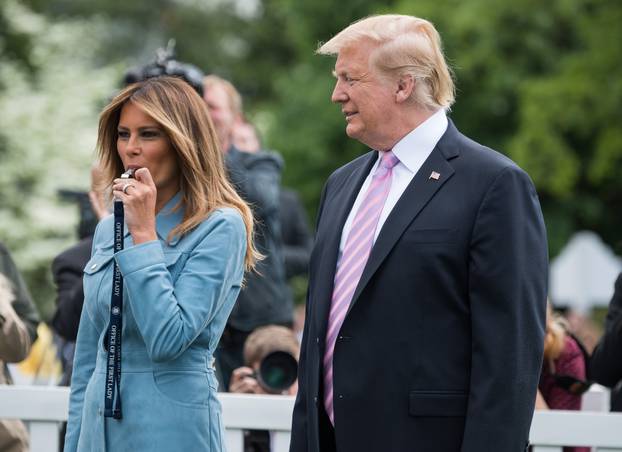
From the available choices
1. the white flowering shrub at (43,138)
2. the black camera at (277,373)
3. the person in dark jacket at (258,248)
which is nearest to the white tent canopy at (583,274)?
the white flowering shrub at (43,138)

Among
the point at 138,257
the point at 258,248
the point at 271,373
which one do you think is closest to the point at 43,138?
the point at 258,248

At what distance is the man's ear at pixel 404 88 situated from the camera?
3996 mm

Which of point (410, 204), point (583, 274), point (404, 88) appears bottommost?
point (583, 274)

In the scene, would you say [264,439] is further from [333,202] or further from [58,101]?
[58,101]

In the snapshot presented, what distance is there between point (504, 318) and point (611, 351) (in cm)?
165

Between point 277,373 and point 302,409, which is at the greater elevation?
point 302,409

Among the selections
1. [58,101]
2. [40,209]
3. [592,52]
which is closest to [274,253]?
[592,52]

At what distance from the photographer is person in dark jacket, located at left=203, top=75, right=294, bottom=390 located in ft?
21.1

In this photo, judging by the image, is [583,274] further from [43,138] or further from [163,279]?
[163,279]

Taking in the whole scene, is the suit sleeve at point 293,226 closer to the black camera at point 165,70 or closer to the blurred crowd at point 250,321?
the blurred crowd at point 250,321

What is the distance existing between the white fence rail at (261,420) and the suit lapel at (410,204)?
130 centimetres

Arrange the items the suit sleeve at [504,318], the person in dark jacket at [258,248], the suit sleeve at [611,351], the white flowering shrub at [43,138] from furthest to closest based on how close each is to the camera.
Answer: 1. the white flowering shrub at [43,138]
2. the person in dark jacket at [258,248]
3. the suit sleeve at [611,351]
4. the suit sleeve at [504,318]

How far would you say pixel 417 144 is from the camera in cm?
400

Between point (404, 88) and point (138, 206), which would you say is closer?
point (138, 206)
